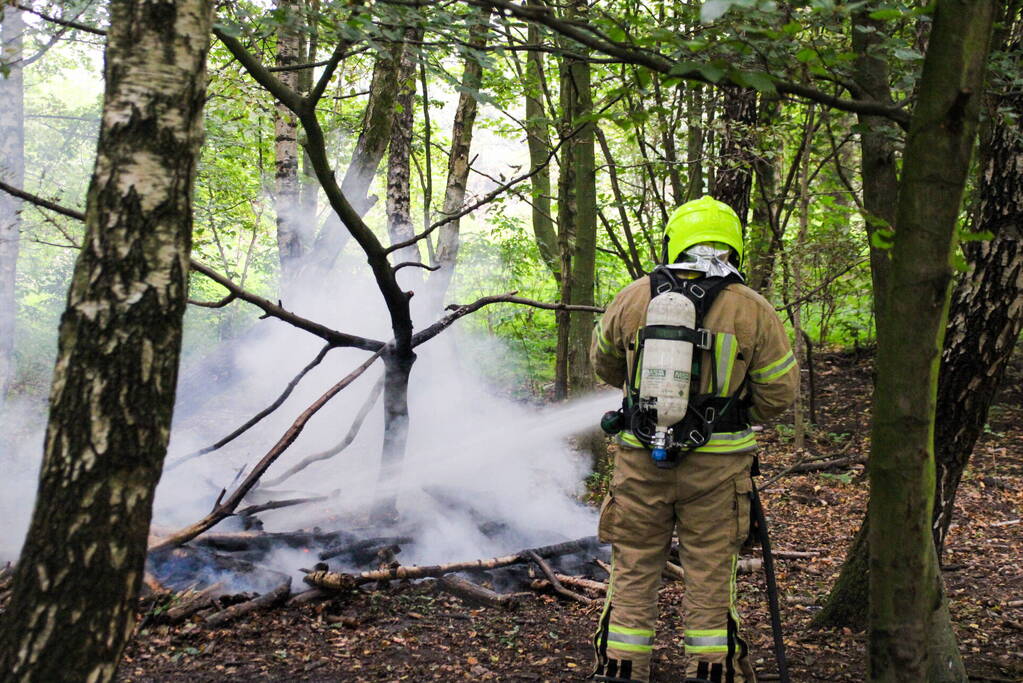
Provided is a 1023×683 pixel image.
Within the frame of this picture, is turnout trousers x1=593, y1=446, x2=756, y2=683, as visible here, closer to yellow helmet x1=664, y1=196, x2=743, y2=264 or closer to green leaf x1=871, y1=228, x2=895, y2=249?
yellow helmet x1=664, y1=196, x2=743, y2=264

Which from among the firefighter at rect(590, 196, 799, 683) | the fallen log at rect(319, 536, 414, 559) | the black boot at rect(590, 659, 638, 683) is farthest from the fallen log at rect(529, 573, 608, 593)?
the black boot at rect(590, 659, 638, 683)

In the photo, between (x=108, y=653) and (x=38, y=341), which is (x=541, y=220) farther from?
(x=108, y=653)

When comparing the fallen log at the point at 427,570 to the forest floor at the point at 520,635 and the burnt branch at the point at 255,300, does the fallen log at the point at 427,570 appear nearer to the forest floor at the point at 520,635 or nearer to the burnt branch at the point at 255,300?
the forest floor at the point at 520,635

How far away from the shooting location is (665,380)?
130 inches

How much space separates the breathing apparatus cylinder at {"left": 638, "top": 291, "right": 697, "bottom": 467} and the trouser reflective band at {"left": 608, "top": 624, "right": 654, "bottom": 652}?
735 mm

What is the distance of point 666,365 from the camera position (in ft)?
10.8

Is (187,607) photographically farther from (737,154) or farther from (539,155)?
(539,155)

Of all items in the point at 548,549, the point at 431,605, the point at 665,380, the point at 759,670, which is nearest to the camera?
the point at 665,380

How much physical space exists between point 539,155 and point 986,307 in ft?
29.2

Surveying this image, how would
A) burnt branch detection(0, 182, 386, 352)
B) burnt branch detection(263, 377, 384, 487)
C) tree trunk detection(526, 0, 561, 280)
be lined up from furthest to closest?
tree trunk detection(526, 0, 561, 280)
burnt branch detection(263, 377, 384, 487)
burnt branch detection(0, 182, 386, 352)

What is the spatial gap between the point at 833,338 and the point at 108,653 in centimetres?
1257

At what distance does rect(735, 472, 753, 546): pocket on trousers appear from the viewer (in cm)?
341

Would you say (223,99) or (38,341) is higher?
(223,99)

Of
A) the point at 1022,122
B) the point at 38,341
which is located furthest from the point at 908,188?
the point at 38,341
